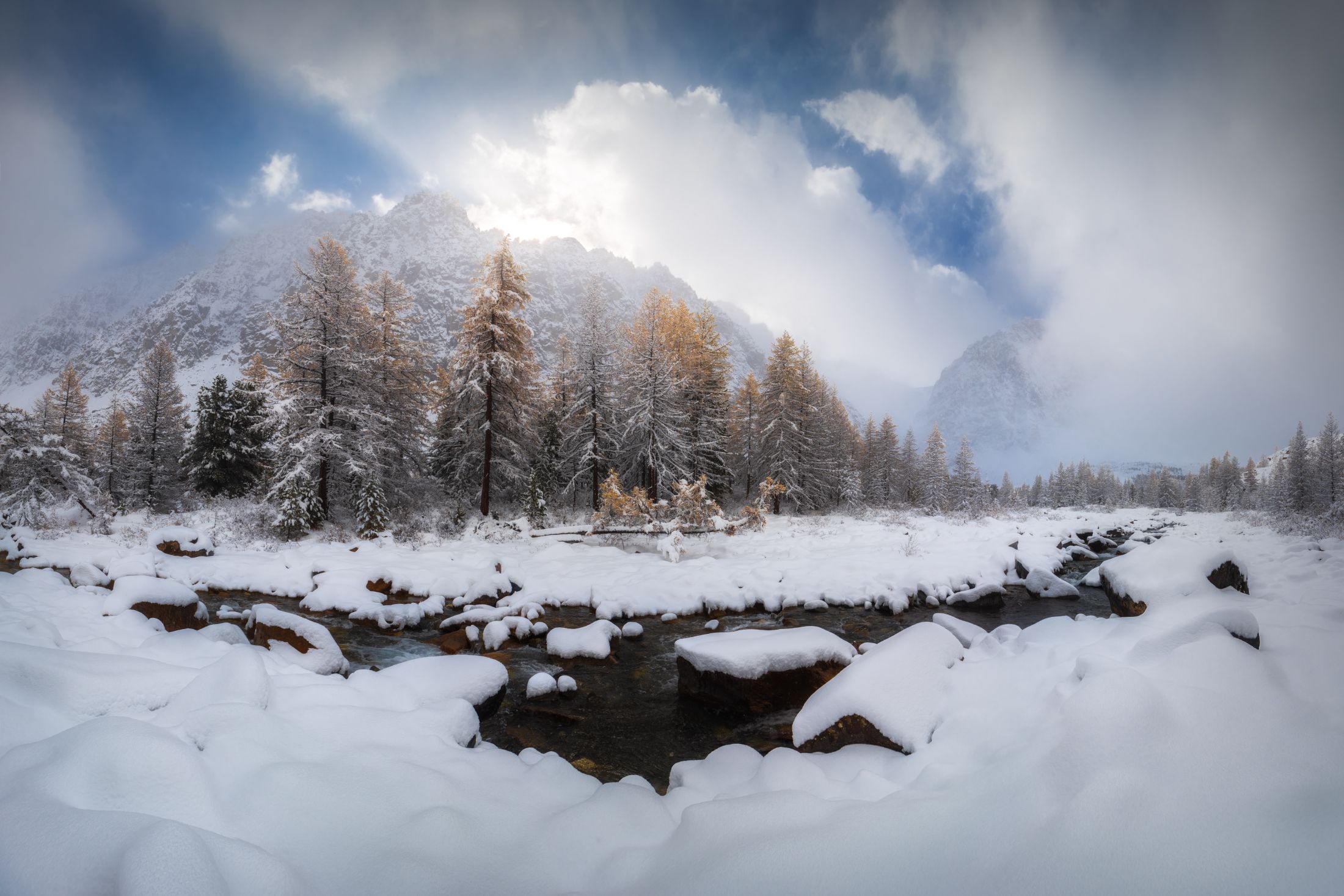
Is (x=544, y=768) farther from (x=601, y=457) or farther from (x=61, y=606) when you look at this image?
(x=601, y=457)

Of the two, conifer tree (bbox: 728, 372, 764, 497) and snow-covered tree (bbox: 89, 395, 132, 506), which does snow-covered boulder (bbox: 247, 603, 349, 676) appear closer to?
conifer tree (bbox: 728, 372, 764, 497)

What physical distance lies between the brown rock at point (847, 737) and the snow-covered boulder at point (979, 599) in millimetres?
9467

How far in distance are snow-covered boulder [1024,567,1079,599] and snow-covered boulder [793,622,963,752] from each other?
983 cm

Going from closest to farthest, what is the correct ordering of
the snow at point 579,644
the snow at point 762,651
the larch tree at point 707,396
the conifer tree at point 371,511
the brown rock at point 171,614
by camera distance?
1. the snow at point 762,651
2. the brown rock at point 171,614
3. the snow at point 579,644
4. the conifer tree at point 371,511
5. the larch tree at point 707,396

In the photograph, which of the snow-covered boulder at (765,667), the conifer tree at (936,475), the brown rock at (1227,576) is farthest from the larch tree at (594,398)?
the conifer tree at (936,475)

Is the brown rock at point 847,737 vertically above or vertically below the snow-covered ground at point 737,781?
below

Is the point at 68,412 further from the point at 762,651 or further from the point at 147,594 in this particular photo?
the point at 762,651

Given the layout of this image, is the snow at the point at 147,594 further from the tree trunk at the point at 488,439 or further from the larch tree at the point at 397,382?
the larch tree at the point at 397,382

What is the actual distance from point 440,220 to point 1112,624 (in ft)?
637

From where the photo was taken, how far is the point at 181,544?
45.4 ft

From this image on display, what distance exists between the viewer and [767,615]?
1138cm

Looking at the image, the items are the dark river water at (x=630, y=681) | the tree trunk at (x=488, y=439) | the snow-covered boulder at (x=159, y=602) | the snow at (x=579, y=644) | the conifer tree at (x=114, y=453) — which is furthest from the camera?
the conifer tree at (x=114, y=453)

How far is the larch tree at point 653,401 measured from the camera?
22719 millimetres

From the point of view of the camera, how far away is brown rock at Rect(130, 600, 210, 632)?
7352mm
